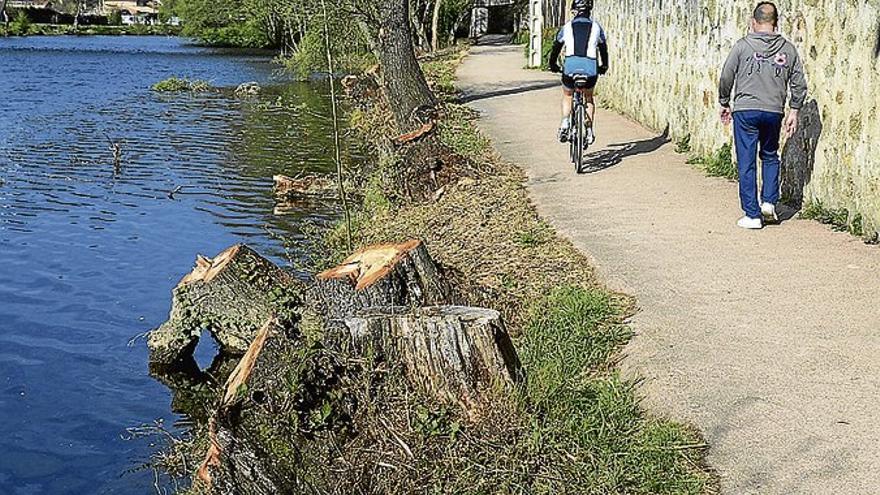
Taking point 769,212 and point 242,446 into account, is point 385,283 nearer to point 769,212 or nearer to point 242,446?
point 242,446

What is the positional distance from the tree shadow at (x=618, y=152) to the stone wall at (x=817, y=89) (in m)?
0.30

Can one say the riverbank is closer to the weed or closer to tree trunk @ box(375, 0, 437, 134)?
the weed

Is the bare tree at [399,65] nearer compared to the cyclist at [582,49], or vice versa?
the cyclist at [582,49]

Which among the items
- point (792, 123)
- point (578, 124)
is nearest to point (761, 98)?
point (792, 123)

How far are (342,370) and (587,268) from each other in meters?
3.31

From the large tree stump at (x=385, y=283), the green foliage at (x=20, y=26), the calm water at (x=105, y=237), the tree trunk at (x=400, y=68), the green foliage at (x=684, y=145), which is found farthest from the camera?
the green foliage at (x=20, y=26)

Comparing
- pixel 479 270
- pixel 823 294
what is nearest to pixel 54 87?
pixel 479 270

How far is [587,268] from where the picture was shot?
857 cm

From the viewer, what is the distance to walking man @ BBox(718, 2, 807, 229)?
9359 millimetres

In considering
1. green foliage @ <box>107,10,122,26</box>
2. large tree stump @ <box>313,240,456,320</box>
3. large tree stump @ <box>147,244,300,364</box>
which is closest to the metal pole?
large tree stump @ <box>147,244,300,364</box>

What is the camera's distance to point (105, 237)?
13.7m

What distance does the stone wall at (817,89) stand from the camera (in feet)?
29.7

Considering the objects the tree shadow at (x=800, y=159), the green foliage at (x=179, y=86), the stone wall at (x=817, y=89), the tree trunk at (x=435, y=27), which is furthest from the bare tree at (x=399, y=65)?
the tree trunk at (x=435, y=27)

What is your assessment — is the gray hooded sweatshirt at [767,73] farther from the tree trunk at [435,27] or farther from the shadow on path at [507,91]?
the tree trunk at [435,27]
